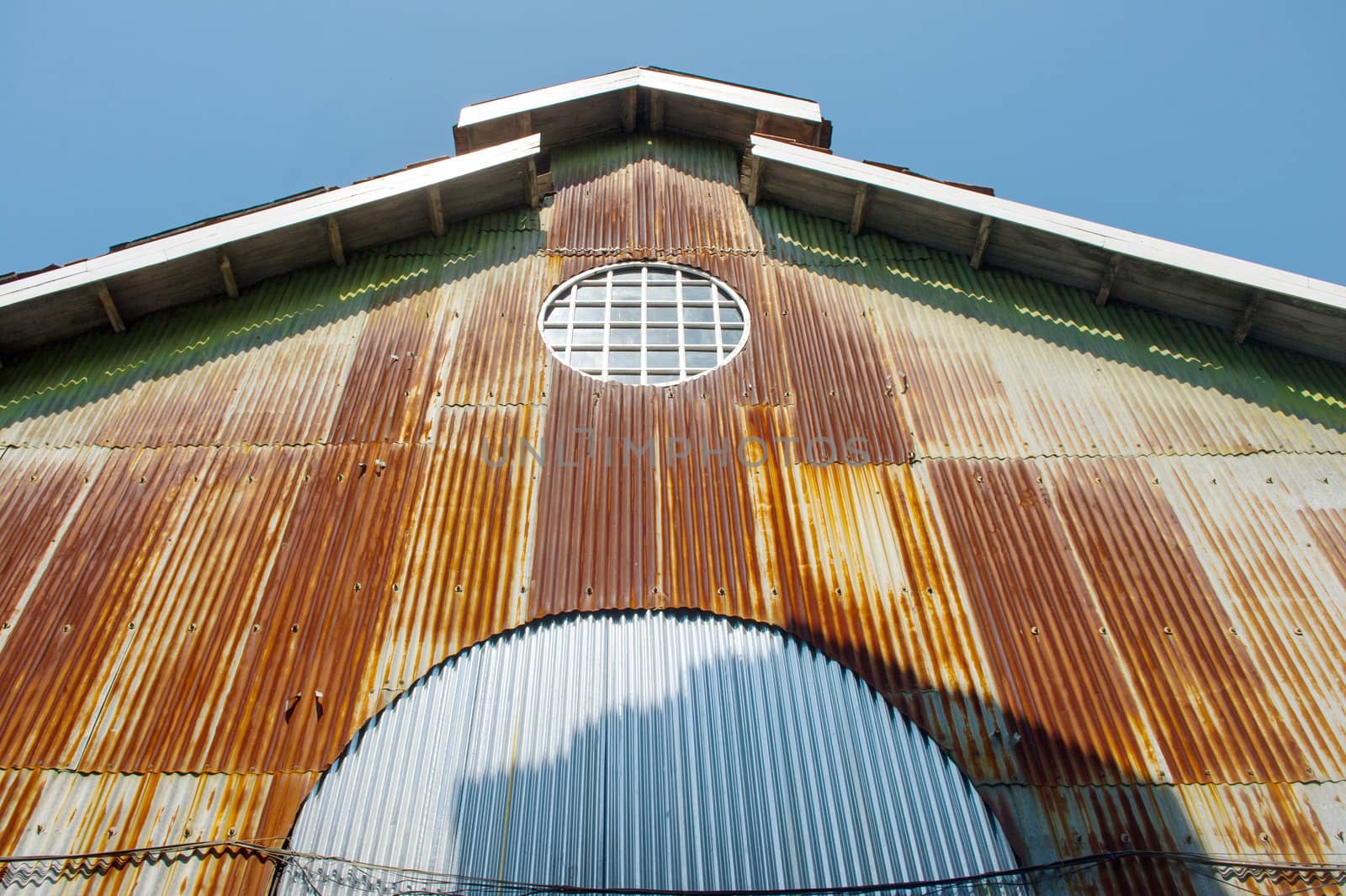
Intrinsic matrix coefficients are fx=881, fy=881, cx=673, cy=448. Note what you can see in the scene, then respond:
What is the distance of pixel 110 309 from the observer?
1157cm

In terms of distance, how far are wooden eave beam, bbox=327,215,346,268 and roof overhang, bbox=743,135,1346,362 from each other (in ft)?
20.4

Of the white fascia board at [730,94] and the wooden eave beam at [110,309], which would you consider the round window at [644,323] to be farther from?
the wooden eave beam at [110,309]

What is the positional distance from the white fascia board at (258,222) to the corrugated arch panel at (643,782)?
7180 mm

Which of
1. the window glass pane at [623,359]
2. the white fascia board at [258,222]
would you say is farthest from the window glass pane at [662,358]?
the white fascia board at [258,222]

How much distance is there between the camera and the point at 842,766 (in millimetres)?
7070

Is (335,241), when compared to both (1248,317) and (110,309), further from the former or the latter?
(1248,317)

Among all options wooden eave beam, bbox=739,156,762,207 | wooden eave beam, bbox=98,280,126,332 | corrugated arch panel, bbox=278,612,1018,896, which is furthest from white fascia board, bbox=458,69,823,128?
corrugated arch panel, bbox=278,612,1018,896

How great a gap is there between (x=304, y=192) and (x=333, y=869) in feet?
30.1

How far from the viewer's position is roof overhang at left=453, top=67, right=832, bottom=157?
583 inches

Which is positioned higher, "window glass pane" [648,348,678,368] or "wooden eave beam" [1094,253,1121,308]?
"wooden eave beam" [1094,253,1121,308]

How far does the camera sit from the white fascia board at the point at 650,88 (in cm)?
1470

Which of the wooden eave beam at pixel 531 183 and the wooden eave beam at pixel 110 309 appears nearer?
the wooden eave beam at pixel 110 309

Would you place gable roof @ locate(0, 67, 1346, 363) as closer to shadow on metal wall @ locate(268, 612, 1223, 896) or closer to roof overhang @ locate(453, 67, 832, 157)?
roof overhang @ locate(453, 67, 832, 157)

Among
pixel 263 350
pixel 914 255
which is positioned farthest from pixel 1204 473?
pixel 263 350
